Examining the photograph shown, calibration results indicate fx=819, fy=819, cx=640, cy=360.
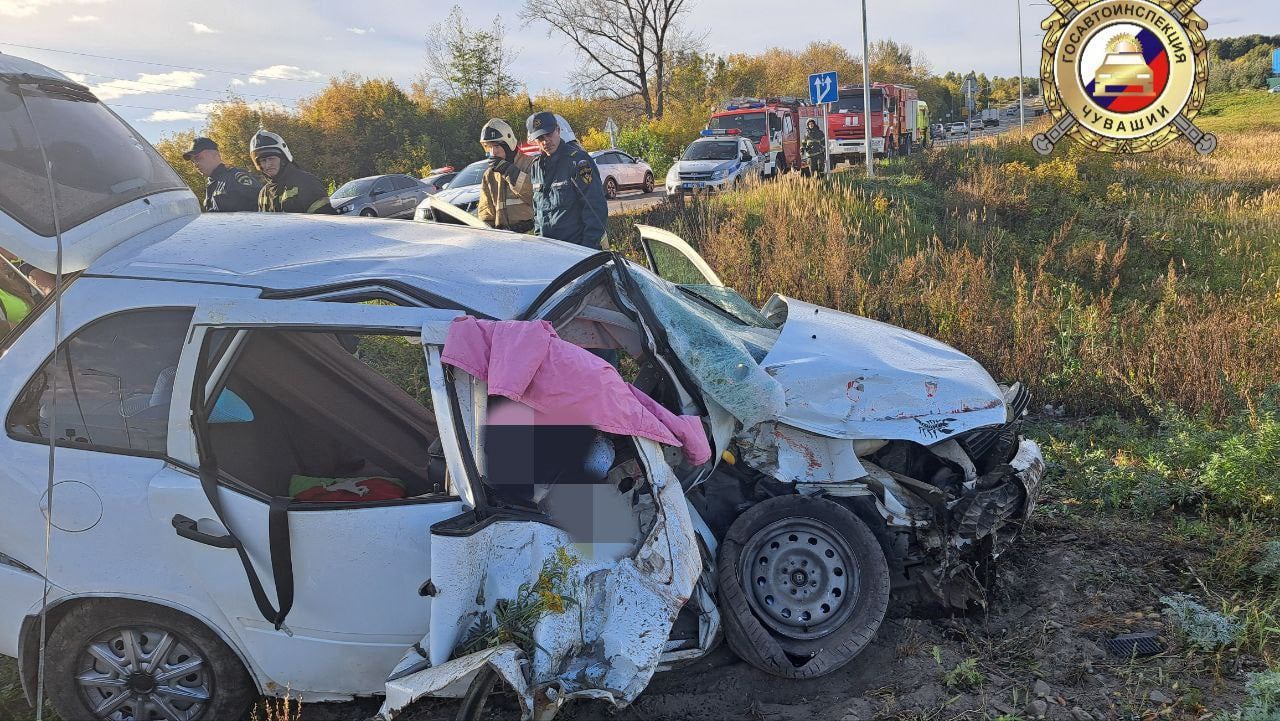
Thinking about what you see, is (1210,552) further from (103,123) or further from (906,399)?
(103,123)

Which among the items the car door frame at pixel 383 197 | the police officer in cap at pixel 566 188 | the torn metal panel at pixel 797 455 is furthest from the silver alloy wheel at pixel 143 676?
the car door frame at pixel 383 197

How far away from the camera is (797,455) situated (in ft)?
11.4

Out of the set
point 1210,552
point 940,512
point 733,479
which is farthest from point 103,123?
point 1210,552

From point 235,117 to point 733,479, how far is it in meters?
32.7

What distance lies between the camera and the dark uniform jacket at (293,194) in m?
6.31

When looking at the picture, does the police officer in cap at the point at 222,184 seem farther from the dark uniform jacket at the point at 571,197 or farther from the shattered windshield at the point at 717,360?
the shattered windshield at the point at 717,360

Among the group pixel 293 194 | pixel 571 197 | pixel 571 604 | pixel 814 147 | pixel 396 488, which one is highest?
pixel 814 147

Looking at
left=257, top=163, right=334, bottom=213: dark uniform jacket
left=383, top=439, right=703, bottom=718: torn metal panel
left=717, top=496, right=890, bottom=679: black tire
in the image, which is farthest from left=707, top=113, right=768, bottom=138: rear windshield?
left=383, top=439, right=703, bottom=718: torn metal panel

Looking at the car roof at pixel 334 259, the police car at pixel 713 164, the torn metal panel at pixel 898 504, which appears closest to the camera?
the car roof at pixel 334 259

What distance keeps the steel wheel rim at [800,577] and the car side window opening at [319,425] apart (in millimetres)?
1317

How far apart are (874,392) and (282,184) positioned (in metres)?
4.99

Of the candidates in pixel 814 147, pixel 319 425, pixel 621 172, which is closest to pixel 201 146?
pixel 319 425

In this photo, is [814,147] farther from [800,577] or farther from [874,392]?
[800,577]

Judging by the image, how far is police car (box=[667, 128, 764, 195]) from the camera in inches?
725
